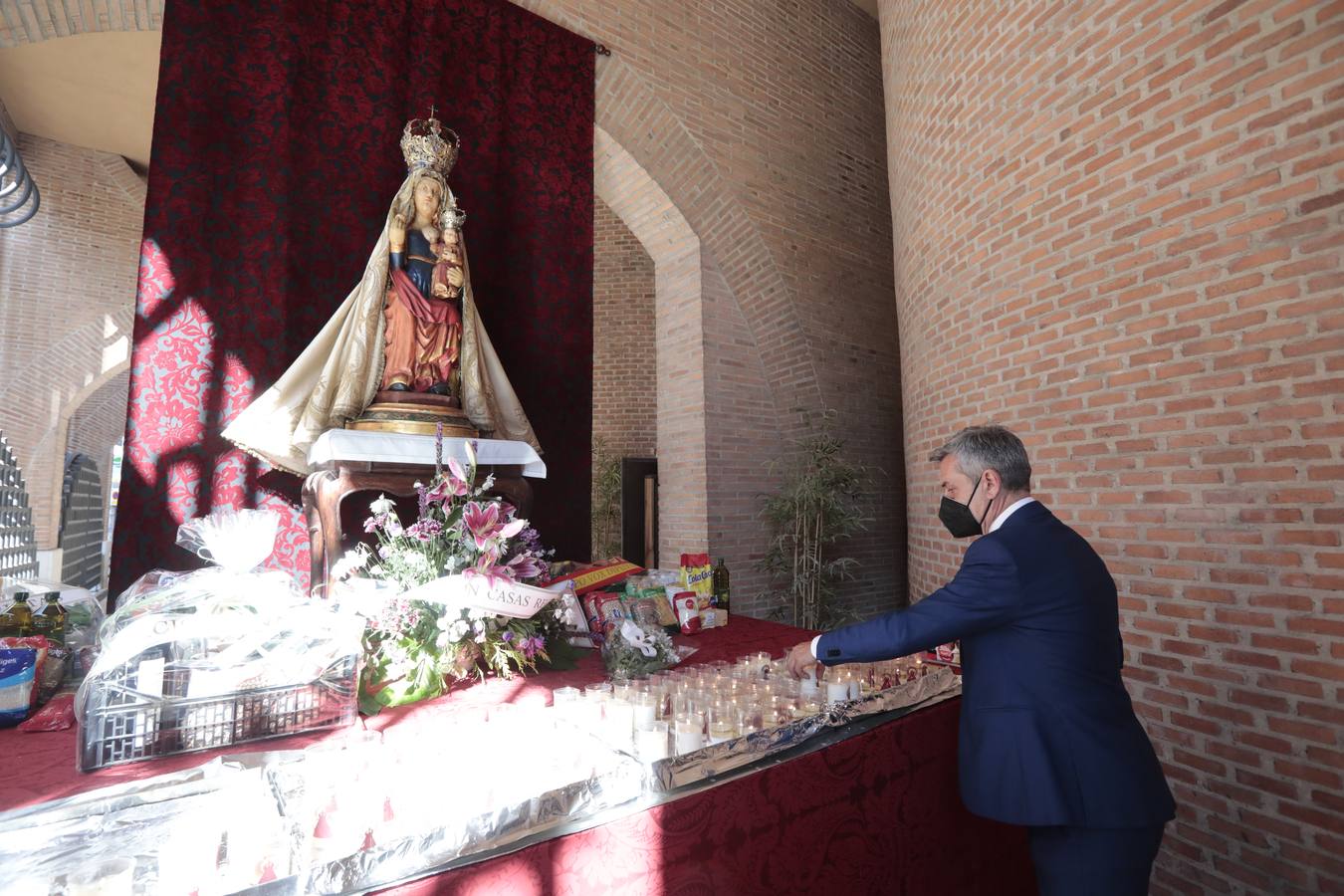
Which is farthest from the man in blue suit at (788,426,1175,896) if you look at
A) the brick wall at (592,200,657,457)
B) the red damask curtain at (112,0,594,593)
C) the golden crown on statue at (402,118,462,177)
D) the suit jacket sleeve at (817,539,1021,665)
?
the brick wall at (592,200,657,457)

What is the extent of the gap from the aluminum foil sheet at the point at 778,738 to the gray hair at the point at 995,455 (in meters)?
0.66

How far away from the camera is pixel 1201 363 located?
2625mm

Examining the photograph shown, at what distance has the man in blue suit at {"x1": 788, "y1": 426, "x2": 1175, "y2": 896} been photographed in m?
1.55

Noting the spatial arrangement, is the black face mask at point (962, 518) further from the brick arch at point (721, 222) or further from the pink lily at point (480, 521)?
the brick arch at point (721, 222)

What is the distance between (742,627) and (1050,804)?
180cm

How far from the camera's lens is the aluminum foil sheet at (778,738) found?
1.37 metres

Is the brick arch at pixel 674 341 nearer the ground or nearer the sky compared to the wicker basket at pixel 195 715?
nearer the sky

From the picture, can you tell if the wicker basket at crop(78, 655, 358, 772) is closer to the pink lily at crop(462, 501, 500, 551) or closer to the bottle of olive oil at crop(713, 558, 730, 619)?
the pink lily at crop(462, 501, 500, 551)

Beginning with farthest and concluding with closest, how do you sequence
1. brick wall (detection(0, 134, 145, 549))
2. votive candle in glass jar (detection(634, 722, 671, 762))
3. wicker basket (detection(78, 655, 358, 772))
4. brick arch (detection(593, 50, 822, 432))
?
brick wall (detection(0, 134, 145, 549)) → brick arch (detection(593, 50, 822, 432)) → wicker basket (detection(78, 655, 358, 772)) → votive candle in glass jar (detection(634, 722, 671, 762))

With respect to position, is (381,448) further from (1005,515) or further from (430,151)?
(1005,515)

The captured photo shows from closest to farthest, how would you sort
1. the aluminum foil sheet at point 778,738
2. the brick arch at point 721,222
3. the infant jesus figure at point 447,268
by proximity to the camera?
the aluminum foil sheet at point 778,738, the infant jesus figure at point 447,268, the brick arch at point 721,222

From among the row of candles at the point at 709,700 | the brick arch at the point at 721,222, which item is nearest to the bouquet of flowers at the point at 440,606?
the row of candles at the point at 709,700

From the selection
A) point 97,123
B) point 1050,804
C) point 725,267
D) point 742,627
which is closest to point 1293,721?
point 1050,804

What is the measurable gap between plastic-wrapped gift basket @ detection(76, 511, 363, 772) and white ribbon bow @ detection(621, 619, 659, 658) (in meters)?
0.90
